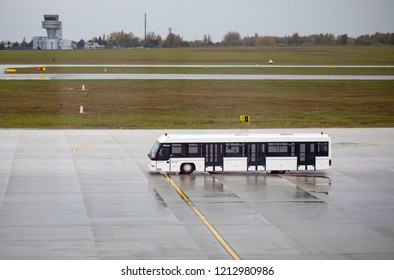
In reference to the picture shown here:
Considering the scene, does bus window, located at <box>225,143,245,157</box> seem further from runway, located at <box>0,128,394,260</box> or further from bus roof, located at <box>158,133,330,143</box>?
runway, located at <box>0,128,394,260</box>

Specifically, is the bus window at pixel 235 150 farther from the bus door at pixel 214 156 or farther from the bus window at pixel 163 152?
the bus window at pixel 163 152

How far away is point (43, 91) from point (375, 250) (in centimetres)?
9190

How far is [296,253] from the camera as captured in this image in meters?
33.8

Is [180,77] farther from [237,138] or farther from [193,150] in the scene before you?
[193,150]

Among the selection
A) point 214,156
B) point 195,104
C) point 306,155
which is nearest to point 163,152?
point 214,156

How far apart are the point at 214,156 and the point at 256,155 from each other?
9.58 ft

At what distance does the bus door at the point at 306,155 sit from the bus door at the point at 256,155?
8.33 feet

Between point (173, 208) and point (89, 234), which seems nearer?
point (89, 234)

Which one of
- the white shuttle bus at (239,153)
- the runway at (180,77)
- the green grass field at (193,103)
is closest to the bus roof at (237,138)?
the white shuttle bus at (239,153)

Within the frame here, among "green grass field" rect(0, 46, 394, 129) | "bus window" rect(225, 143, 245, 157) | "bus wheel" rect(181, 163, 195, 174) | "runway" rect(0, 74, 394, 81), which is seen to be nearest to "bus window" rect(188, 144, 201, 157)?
"bus wheel" rect(181, 163, 195, 174)

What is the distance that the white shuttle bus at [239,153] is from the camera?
177 feet

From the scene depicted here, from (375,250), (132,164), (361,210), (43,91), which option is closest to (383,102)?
(43,91)
